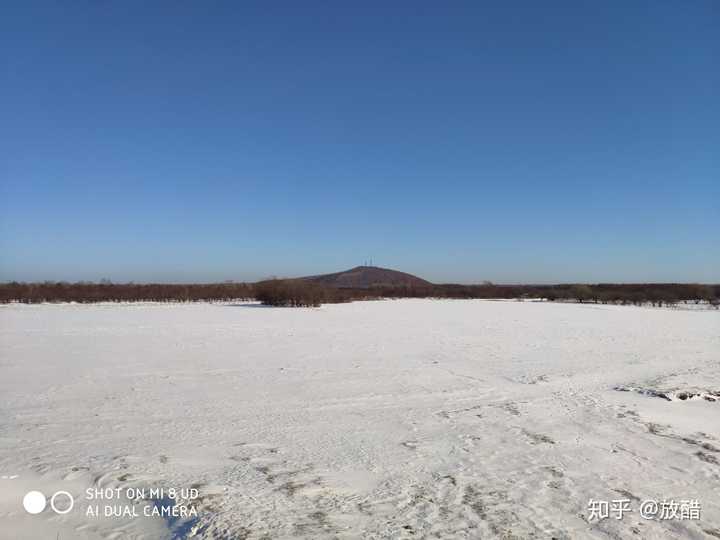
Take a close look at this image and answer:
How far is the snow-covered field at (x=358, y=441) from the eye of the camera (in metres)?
3.81

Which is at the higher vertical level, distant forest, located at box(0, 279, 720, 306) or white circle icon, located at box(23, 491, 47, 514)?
distant forest, located at box(0, 279, 720, 306)

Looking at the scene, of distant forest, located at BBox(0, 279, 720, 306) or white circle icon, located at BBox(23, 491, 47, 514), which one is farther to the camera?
distant forest, located at BBox(0, 279, 720, 306)

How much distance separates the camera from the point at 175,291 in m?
44.0

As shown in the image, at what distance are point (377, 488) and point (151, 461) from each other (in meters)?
2.28

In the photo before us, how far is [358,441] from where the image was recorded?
567cm

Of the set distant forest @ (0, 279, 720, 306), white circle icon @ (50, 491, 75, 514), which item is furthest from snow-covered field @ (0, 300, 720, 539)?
distant forest @ (0, 279, 720, 306)

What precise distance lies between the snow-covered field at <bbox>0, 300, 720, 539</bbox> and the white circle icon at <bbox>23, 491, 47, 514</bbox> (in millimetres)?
92

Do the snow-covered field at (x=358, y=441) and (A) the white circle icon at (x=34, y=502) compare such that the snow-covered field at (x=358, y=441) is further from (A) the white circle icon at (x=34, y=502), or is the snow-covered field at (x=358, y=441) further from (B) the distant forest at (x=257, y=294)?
(B) the distant forest at (x=257, y=294)

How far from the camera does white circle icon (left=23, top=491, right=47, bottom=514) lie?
12.8 feet

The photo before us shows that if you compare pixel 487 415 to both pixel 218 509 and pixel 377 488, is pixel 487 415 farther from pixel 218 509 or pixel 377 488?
pixel 218 509

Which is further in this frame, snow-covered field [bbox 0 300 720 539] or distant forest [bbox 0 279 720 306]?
distant forest [bbox 0 279 720 306]

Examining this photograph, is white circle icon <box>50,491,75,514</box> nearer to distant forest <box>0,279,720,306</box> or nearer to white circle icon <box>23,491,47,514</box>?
white circle icon <box>23,491,47,514</box>

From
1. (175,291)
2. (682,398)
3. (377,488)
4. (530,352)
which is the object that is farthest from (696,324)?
(175,291)

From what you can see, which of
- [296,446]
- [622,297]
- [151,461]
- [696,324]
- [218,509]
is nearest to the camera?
[218,509]
